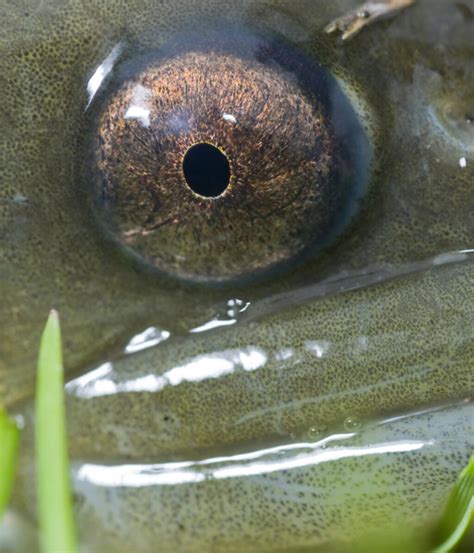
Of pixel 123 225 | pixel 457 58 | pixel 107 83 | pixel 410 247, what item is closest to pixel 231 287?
pixel 123 225

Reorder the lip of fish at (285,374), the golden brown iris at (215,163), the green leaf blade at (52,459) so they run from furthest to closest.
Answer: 1. the lip of fish at (285,374)
2. the golden brown iris at (215,163)
3. the green leaf blade at (52,459)

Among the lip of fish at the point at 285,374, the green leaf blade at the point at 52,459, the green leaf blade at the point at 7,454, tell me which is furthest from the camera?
the lip of fish at the point at 285,374

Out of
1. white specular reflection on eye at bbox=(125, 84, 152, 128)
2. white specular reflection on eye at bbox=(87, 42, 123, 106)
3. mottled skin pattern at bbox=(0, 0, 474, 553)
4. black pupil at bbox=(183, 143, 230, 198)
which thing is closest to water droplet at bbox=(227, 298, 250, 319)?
mottled skin pattern at bbox=(0, 0, 474, 553)

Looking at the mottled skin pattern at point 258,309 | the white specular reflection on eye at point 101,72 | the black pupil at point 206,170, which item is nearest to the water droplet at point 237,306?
the mottled skin pattern at point 258,309

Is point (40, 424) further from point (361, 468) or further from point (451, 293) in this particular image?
point (451, 293)

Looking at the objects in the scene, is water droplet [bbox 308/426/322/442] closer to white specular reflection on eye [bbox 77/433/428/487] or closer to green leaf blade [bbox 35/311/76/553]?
white specular reflection on eye [bbox 77/433/428/487]

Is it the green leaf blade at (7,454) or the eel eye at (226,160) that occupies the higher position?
the eel eye at (226,160)

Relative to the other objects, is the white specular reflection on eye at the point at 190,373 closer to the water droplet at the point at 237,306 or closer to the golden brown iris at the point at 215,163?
the water droplet at the point at 237,306
